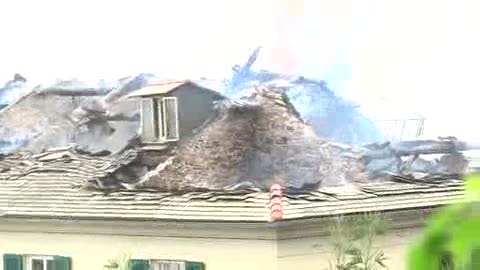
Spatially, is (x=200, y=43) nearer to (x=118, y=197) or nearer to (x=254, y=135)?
(x=254, y=135)

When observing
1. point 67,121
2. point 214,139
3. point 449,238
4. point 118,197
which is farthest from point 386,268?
point 449,238

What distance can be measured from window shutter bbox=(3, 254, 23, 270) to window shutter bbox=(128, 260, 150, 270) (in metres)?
0.25

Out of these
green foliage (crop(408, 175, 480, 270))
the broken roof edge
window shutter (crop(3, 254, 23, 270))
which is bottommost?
green foliage (crop(408, 175, 480, 270))

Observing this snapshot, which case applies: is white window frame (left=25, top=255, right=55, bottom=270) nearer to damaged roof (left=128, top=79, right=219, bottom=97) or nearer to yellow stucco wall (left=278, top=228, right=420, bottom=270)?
damaged roof (left=128, top=79, right=219, bottom=97)

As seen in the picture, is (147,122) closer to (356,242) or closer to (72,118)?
(72,118)

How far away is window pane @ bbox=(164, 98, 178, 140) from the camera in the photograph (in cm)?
201

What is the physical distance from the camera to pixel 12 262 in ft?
6.93

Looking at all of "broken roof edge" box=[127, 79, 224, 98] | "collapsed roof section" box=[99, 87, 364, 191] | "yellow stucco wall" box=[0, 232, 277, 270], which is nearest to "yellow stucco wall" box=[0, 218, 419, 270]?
"yellow stucco wall" box=[0, 232, 277, 270]

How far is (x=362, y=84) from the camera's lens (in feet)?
6.45

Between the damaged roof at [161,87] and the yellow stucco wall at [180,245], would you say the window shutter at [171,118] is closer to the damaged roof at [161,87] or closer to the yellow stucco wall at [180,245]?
the damaged roof at [161,87]

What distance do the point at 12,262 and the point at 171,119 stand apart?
1.61 feet

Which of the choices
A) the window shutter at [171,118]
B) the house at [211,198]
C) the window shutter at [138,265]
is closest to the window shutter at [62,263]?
the house at [211,198]

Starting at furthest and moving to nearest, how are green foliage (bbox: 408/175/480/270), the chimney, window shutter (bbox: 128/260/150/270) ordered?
1. window shutter (bbox: 128/260/150/270)
2. the chimney
3. green foliage (bbox: 408/175/480/270)

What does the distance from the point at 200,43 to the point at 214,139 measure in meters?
0.20
